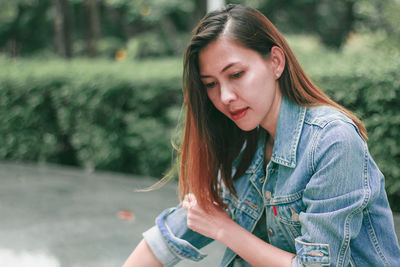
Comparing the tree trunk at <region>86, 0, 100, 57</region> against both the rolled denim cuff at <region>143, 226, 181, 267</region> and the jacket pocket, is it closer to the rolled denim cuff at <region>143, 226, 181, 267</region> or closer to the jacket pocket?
the rolled denim cuff at <region>143, 226, 181, 267</region>

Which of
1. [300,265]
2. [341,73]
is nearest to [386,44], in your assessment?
[341,73]

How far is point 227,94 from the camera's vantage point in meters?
1.73

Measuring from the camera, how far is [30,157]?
7027 mm

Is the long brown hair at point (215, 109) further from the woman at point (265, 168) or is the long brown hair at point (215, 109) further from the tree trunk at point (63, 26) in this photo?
the tree trunk at point (63, 26)

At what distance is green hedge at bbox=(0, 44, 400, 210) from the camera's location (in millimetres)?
4004

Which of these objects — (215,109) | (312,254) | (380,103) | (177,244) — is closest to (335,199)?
(312,254)

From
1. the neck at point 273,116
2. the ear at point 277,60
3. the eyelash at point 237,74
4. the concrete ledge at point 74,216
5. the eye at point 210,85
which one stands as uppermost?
the ear at point 277,60

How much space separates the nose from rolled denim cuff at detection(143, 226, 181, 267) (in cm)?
73

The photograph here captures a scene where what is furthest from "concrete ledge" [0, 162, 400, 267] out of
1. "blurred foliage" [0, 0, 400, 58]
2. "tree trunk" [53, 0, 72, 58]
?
"tree trunk" [53, 0, 72, 58]

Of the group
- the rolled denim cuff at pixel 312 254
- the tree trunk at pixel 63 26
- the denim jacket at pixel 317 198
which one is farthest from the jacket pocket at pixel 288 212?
the tree trunk at pixel 63 26

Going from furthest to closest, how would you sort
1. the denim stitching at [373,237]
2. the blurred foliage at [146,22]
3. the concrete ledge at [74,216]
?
1. the blurred foliage at [146,22]
2. the concrete ledge at [74,216]
3. the denim stitching at [373,237]

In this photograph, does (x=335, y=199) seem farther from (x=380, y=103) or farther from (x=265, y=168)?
(x=380, y=103)

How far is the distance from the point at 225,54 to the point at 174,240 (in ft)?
2.90

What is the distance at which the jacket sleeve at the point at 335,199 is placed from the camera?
149 cm
